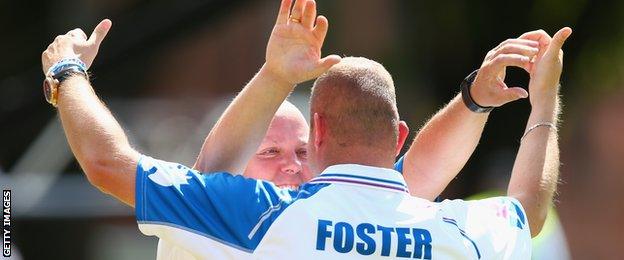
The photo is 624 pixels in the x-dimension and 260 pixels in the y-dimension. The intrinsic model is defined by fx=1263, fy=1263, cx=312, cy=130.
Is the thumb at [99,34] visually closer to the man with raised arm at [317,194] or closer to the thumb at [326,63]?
the man with raised arm at [317,194]

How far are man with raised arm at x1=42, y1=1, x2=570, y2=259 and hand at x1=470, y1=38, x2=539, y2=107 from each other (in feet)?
1.42

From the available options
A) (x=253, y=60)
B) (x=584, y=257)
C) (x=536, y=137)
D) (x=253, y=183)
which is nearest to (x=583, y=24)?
(x=584, y=257)

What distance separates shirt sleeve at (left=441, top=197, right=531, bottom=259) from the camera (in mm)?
3912

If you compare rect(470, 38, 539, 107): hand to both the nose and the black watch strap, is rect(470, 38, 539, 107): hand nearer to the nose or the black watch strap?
the black watch strap

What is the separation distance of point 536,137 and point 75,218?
20.3 feet

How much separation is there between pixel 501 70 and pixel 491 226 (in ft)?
1.96

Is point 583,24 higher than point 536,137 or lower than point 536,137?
higher

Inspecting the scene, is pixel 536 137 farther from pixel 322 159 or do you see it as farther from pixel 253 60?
pixel 253 60

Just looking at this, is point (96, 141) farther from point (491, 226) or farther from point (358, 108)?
point (491, 226)

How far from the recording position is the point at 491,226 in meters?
3.98

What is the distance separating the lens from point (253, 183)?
3783 mm

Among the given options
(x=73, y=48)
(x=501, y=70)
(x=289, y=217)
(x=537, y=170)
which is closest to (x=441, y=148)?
(x=501, y=70)

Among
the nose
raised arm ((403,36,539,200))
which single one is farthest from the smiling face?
raised arm ((403,36,539,200))

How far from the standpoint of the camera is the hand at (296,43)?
12.8ft
